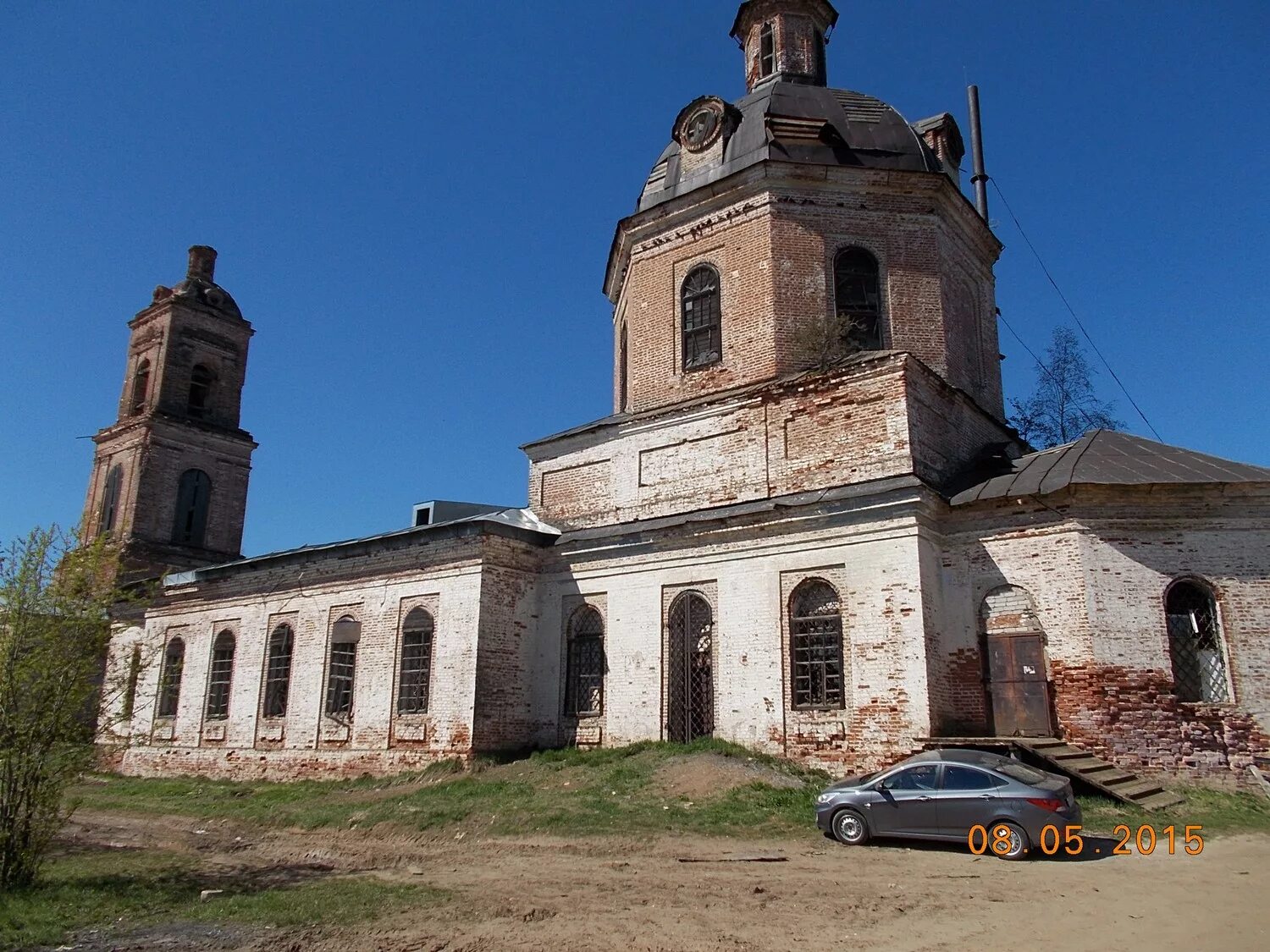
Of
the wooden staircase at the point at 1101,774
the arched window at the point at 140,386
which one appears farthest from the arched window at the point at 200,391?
the wooden staircase at the point at 1101,774

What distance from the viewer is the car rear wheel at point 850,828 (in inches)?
418

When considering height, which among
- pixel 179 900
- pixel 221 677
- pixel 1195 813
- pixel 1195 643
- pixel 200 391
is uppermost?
pixel 200 391

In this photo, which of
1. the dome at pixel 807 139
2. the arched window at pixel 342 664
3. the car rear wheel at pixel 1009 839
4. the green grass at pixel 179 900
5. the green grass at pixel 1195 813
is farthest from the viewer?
the arched window at pixel 342 664

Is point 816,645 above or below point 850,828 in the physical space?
above

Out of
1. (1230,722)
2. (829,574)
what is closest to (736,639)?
(829,574)

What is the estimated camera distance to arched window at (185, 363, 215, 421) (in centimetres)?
3303

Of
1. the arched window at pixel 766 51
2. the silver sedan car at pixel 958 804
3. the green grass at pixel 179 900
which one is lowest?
the green grass at pixel 179 900

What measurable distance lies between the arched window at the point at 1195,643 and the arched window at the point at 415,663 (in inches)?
494

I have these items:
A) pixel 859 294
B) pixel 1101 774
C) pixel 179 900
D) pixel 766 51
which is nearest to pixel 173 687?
pixel 179 900

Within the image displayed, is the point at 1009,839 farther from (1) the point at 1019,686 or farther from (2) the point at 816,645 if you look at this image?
(2) the point at 816,645

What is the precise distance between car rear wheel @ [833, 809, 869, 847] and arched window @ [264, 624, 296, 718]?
13959mm

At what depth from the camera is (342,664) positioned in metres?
19.7

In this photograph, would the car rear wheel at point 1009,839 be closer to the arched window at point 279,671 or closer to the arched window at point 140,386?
the arched window at point 279,671

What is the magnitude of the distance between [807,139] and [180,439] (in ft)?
78.5
